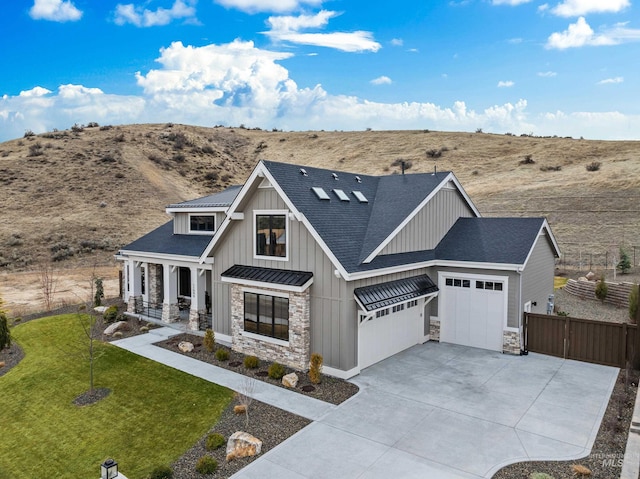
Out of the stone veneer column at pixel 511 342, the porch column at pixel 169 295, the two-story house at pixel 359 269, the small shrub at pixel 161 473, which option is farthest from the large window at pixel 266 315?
the stone veneer column at pixel 511 342

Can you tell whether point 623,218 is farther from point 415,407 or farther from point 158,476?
point 158,476

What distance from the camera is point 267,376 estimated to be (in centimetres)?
1359

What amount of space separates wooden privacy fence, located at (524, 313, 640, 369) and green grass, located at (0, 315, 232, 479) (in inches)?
461

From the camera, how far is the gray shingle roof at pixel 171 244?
2036 centimetres

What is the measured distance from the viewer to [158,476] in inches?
324

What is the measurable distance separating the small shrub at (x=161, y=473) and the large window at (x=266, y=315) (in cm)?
646

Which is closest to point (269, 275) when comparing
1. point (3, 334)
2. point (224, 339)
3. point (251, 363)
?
point (251, 363)

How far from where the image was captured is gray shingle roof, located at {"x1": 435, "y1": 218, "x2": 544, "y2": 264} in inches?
633

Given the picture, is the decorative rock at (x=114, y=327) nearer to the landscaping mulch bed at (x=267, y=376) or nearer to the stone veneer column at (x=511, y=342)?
the landscaping mulch bed at (x=267, y=376)

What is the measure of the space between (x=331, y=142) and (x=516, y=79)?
174ft

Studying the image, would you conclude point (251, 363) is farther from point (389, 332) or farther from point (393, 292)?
point (393, 292)

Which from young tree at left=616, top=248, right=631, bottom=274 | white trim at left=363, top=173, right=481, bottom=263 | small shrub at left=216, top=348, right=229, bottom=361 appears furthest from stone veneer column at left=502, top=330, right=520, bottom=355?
young tree at left=616, top=248, right=631, bottom=274

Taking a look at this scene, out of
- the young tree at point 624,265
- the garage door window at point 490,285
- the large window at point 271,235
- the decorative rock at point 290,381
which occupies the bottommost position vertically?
the decorative rock at point 290,381

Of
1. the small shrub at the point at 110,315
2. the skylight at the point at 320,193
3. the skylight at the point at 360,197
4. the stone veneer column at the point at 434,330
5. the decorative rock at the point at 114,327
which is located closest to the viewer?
the skylight at the point at 320,193
